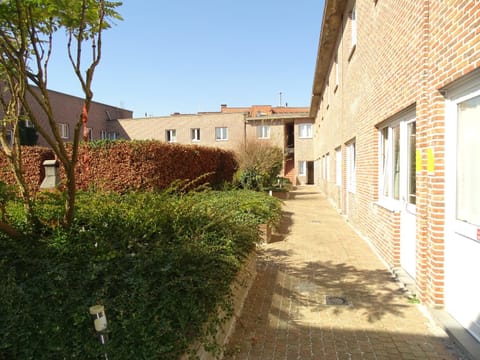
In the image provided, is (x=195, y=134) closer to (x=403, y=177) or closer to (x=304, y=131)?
(x=304, y=131)

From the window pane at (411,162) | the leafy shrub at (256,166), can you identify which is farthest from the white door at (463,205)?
the leafy shrub at (256,166)

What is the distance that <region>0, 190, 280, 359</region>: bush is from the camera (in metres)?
2.37

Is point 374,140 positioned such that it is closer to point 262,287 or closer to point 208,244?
point 262,287

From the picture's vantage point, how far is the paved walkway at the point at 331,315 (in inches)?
125

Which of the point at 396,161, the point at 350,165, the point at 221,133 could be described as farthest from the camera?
the point at 221,133

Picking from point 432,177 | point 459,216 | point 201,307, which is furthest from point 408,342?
point 201,307

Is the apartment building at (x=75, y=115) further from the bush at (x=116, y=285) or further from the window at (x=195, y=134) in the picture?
the bush at (x=116, y=285)

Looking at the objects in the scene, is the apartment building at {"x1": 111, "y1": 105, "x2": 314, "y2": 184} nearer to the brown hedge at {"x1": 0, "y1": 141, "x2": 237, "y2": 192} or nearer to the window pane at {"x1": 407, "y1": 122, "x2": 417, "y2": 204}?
the brown hedge at {"x1": 0, "y1": 141, "x2": 237, "y2": 192}

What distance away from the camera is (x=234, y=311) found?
139 inches

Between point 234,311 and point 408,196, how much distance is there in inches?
128

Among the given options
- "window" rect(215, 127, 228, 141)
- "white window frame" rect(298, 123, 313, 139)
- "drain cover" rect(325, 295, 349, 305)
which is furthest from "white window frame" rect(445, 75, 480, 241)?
"window" rect(215, 127, 228, 141)

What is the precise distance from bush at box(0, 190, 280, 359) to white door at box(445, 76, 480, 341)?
2.26 metres

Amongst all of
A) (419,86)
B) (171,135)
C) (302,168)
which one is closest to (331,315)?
(419,86)

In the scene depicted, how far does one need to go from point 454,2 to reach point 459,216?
2.11 metres
